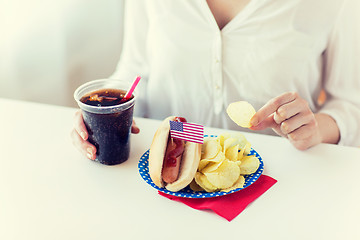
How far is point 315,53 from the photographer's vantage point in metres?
1.36

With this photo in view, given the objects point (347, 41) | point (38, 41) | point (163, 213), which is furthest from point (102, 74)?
point (163, 213)

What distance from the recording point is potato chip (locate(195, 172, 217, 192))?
903 millimetres

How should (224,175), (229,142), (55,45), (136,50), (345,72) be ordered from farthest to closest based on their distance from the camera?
(55,45), (136,50), (345,72), (229,142), (224,175)

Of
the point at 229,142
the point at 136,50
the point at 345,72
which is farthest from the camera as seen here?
the point at 136,50

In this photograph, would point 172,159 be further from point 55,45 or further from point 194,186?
point 55,45

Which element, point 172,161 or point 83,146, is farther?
point 83,146

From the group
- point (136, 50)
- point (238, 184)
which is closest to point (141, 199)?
point (238, 184)

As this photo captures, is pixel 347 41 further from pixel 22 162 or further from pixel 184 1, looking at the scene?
pixel 22 162

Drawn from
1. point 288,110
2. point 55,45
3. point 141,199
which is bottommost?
point 55,45

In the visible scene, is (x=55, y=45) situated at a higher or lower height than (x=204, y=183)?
lower

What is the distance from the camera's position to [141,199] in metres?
0.92

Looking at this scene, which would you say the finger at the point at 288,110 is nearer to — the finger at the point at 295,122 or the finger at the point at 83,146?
the finger at the point at 295,122

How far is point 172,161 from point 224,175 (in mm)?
127

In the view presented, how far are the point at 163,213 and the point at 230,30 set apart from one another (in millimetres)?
724
